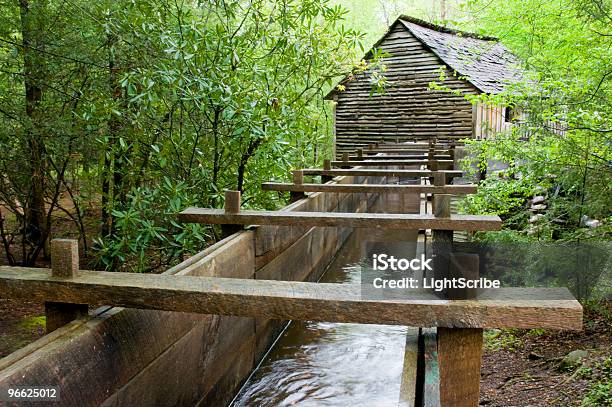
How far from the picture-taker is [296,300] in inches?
86.7

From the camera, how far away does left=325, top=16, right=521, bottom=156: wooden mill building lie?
1762cm

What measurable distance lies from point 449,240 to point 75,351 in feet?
Result: 9.41

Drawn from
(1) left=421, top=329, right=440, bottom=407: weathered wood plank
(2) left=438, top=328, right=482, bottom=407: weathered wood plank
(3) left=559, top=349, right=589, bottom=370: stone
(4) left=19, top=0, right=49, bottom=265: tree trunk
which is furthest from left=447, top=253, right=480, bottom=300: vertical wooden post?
(4) left=19, top=0, right=49, bottom=265: tree trunk

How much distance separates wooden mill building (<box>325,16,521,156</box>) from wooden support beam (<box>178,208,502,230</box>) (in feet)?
44.6

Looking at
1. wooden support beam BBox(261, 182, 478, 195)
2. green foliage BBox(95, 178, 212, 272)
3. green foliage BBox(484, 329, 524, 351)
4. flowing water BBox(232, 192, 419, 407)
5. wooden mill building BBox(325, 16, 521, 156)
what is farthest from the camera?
wooden mill building BBox(325, 16, 521, 156)

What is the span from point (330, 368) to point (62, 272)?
2.86 metres

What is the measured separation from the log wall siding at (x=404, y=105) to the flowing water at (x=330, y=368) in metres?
13.4

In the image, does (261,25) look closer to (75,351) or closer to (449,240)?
(449,240)

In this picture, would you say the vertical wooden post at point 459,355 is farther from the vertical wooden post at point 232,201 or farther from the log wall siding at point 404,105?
the log wall siding at point 404,105

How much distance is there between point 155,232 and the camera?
5152mm

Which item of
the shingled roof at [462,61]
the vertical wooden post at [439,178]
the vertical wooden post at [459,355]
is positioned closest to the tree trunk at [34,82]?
the vertical wooden post at [439,178]

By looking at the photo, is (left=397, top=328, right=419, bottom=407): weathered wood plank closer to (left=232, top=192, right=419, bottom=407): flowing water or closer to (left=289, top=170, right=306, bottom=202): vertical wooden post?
(left=232, top=192, right=419, bottom=407): flowing water

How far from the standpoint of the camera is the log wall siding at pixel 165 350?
223 centimetres

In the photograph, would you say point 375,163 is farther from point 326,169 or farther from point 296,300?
point 296,300
